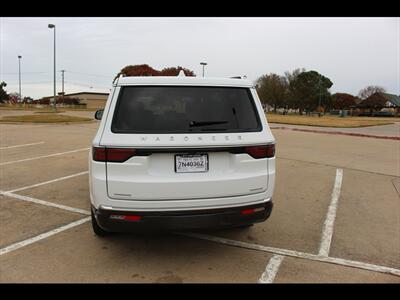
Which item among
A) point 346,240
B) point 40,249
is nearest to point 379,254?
point 346,240

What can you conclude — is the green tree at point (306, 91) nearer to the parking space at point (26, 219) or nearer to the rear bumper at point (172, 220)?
the parking space at point (26, 219)

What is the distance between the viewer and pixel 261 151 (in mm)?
3320

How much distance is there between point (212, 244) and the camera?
157 inches

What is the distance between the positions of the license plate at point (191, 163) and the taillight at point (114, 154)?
0.41 meters

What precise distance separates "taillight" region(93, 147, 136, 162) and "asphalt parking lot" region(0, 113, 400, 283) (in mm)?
1114

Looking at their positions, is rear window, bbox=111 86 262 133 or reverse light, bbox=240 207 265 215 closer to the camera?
rear window, bbox=111 86 262 133

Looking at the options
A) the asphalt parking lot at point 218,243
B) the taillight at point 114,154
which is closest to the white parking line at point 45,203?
the asphalt parking lot at point 218,243

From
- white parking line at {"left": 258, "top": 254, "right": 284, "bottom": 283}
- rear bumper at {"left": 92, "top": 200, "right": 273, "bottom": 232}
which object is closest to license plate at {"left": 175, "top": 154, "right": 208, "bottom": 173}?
rear bumper at {"left": 92, "top": 200, "right": 273, "bottom": 232}

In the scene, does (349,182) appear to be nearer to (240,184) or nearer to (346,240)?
(346,240)

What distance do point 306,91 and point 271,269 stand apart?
256 ft

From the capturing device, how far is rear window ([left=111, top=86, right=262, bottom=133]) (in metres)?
3.14

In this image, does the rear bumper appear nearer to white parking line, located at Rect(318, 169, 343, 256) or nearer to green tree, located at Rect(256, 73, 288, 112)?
white parking line, located at Rect(318, 169, 343, 256)

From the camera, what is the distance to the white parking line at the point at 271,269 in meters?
3.19
